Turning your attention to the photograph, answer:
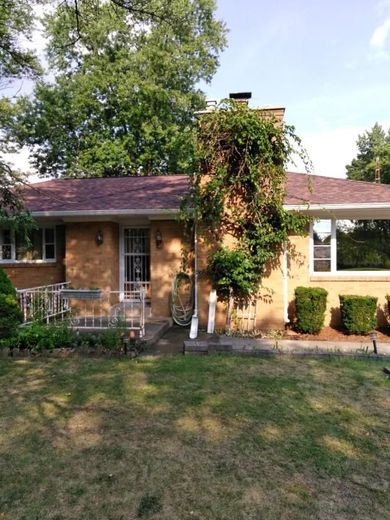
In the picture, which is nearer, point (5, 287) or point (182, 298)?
point (5, 287)

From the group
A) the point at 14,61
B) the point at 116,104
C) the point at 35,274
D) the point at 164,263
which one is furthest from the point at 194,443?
the point at 116,104

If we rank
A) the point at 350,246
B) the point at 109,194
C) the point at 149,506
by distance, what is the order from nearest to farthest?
the point at 149,506
the point at 350,246
the point at 109,194

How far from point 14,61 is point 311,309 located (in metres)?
10.4

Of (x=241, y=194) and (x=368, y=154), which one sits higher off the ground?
(x=368, y=154)

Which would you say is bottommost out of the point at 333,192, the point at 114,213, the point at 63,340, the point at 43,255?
the point at 63,340

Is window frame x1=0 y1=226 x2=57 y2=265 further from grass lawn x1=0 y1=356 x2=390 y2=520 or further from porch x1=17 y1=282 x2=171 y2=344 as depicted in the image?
grass lawn x1=0 y1=356 x2=390 y2=520

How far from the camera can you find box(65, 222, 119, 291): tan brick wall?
10328 millimetres

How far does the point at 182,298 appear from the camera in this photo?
33.1 feet

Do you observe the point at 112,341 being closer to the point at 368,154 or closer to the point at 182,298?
the point at 182,298

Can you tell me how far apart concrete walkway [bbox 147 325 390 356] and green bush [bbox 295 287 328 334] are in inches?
31.4

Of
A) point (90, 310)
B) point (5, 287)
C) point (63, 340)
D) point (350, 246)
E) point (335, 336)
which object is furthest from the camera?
point (90, 310)

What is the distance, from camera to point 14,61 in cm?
1085

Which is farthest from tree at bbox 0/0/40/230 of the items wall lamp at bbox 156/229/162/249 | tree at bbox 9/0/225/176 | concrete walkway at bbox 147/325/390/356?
tree at bbox 9/0/225/176

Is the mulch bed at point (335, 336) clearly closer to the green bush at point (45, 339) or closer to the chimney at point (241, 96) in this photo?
the green bush at point (45, 339)
